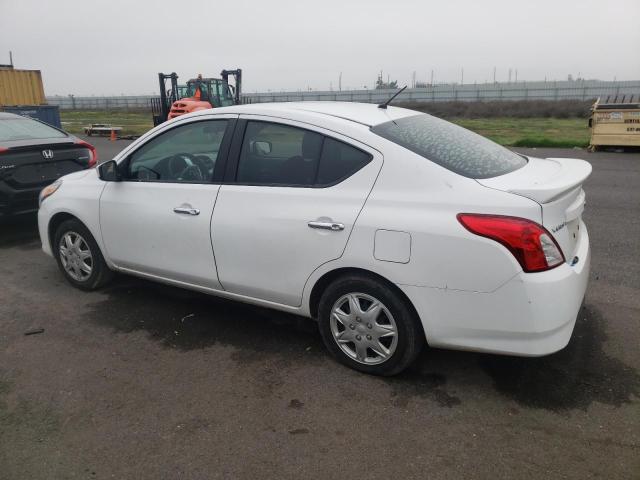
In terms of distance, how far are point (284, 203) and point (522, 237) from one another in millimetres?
1438

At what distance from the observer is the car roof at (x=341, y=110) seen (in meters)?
3.55

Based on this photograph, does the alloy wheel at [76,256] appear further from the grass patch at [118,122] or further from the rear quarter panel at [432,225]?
the grass patch at [118,122]

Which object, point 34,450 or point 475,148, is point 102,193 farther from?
point 475,148

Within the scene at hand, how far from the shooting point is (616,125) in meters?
14.2

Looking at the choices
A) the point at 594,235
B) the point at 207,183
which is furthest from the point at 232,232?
the point at 594,235

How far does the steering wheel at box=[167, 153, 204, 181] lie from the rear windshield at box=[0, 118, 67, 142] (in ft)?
11.3

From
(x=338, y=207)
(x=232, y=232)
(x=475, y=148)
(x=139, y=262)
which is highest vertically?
(x=475, y=148)

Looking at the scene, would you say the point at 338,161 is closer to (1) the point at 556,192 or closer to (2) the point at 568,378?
(1) the point at 556,192

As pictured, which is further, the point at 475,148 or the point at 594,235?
the point at 594,235

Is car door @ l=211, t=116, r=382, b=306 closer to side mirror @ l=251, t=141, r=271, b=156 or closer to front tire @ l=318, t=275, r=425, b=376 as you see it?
side mirror @ l=251, t=141, r=271, b=156

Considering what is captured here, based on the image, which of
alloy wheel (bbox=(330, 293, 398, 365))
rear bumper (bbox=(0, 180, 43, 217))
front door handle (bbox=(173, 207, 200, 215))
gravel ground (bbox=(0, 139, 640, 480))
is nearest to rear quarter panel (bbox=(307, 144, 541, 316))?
alloy wheel (bbox=(330, 293, 398, 365))

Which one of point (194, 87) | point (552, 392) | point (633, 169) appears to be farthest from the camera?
point (194, 87)

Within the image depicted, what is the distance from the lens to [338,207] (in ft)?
10.6

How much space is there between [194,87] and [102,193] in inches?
704
